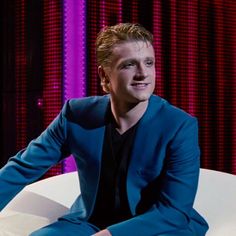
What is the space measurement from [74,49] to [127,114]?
147cm

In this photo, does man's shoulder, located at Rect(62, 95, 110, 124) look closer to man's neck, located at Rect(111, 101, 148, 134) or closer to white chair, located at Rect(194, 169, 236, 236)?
man's neck, located at Rect(111, 101, 148, 134)

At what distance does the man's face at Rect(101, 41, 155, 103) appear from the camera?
Answer: 3.97 feet

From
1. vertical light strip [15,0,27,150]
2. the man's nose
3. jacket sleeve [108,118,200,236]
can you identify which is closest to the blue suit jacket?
jacket sleeve [108,118,200,236]

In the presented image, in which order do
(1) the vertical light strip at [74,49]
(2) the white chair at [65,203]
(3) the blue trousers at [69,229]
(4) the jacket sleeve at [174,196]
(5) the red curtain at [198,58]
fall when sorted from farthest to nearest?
(5) the red curtain at [198,58] → (1) the vertical light strip at [74,49] → (2) the white chair at [65,203] → (3) the blue trousers at [69,229] → (4) the jacket sleeve at [174,196]

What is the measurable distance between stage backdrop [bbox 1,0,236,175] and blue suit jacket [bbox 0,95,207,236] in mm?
1339

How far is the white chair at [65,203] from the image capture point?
1619mm

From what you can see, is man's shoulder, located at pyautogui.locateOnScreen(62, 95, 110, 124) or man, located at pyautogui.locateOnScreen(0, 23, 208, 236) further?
man's shoulder, located at pyautogui.locateOnScreen(62, 95, 110, 124)

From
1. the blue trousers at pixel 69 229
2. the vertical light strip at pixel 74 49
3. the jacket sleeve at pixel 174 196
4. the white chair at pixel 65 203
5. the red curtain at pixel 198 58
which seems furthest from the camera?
the red curtain at pixel 198 58

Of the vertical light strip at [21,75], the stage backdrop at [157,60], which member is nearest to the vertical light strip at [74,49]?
the stage backdrop at [157,60]

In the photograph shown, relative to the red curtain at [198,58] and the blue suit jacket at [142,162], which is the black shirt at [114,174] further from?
the red curtain at [198,58]

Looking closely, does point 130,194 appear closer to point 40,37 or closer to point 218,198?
point 218,198

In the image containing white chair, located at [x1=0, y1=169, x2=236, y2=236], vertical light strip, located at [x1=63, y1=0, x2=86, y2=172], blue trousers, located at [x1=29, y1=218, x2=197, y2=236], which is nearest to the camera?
blue trousers, located at [x1=29, y1=218, x2=197, y2=236]

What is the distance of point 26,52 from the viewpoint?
291 centimetres

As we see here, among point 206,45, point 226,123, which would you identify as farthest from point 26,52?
point 226,123
